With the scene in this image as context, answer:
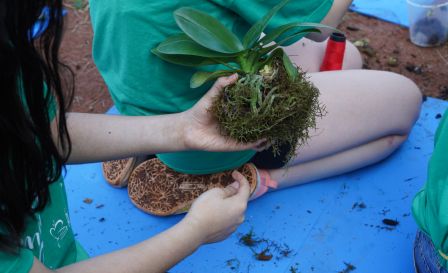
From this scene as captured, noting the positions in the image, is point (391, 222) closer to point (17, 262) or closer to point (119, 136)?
point (119, 136)

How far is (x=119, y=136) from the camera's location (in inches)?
50.9

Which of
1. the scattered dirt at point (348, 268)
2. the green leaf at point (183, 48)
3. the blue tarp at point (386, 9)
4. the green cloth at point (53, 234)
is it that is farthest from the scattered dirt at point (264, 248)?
the blue tarp at point (386, 9)

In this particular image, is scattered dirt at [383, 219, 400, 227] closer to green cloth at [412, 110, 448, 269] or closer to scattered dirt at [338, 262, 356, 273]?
scattered dirt at [338, 262, 356, 273]

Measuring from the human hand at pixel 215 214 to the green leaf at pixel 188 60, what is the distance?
33cm

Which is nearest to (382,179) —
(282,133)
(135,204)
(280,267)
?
(280,267)

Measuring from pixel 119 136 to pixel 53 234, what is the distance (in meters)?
0.29

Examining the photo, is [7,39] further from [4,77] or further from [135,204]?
[135,204]

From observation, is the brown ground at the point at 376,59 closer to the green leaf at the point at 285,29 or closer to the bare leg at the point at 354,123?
the bare leg at the point at 354,123

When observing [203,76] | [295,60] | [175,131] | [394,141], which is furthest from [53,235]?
[394,141]

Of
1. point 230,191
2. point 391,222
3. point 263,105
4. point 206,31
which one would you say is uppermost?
point 206,31

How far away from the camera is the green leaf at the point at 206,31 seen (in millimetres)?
1195

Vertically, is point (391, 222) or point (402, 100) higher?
point (402, 100)

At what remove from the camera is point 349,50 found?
2180 millimetres

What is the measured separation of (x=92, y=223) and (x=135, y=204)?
172mm
